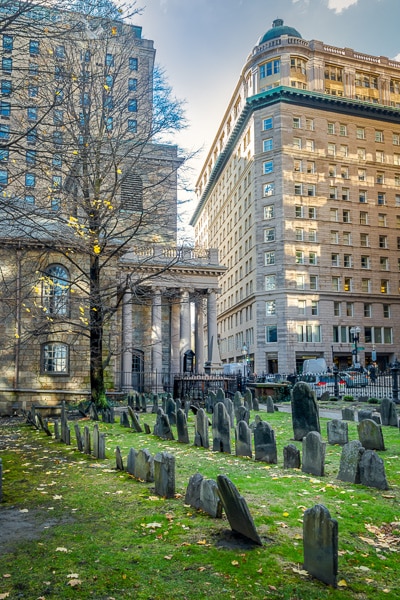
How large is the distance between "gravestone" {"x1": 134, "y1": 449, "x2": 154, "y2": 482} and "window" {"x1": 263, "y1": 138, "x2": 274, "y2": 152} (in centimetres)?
5329

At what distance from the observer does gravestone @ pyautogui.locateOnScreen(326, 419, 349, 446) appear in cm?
971

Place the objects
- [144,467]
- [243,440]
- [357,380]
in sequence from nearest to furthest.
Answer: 1. [144,467]
2. [243,440]
3. [357,380]

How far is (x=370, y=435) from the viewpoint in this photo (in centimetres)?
877

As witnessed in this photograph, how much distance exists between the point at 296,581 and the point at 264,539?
80 centimetres

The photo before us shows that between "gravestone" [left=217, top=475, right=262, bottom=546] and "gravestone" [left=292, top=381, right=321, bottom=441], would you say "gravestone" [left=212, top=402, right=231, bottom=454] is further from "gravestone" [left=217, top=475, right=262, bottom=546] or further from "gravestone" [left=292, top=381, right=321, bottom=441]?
"gravestone" [left=217, top=475, right=262, bottom=546]

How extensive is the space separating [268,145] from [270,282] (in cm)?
1678

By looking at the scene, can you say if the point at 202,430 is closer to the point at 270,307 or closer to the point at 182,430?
the point at 182,430

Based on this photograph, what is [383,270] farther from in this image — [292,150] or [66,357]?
[66,357]

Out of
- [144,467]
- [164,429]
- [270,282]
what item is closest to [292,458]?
[144,467]

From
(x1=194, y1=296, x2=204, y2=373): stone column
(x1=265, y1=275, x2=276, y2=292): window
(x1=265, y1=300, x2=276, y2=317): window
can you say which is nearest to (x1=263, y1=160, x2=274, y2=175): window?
(x1=265, y1=275, x2=276, y2=292): window

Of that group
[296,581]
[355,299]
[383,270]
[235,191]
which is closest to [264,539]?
[296,581]

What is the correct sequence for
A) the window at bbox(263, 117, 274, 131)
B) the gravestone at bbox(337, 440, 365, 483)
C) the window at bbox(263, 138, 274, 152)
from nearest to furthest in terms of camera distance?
1. the gravestone at bbox(337, 440, 365, 483)
2. the window at bbox(263, 138, 274, 152)
3. the window at bbox(263, 117, 274, 131)

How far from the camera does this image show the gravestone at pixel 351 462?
6.55 m

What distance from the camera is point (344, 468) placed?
265 inches
